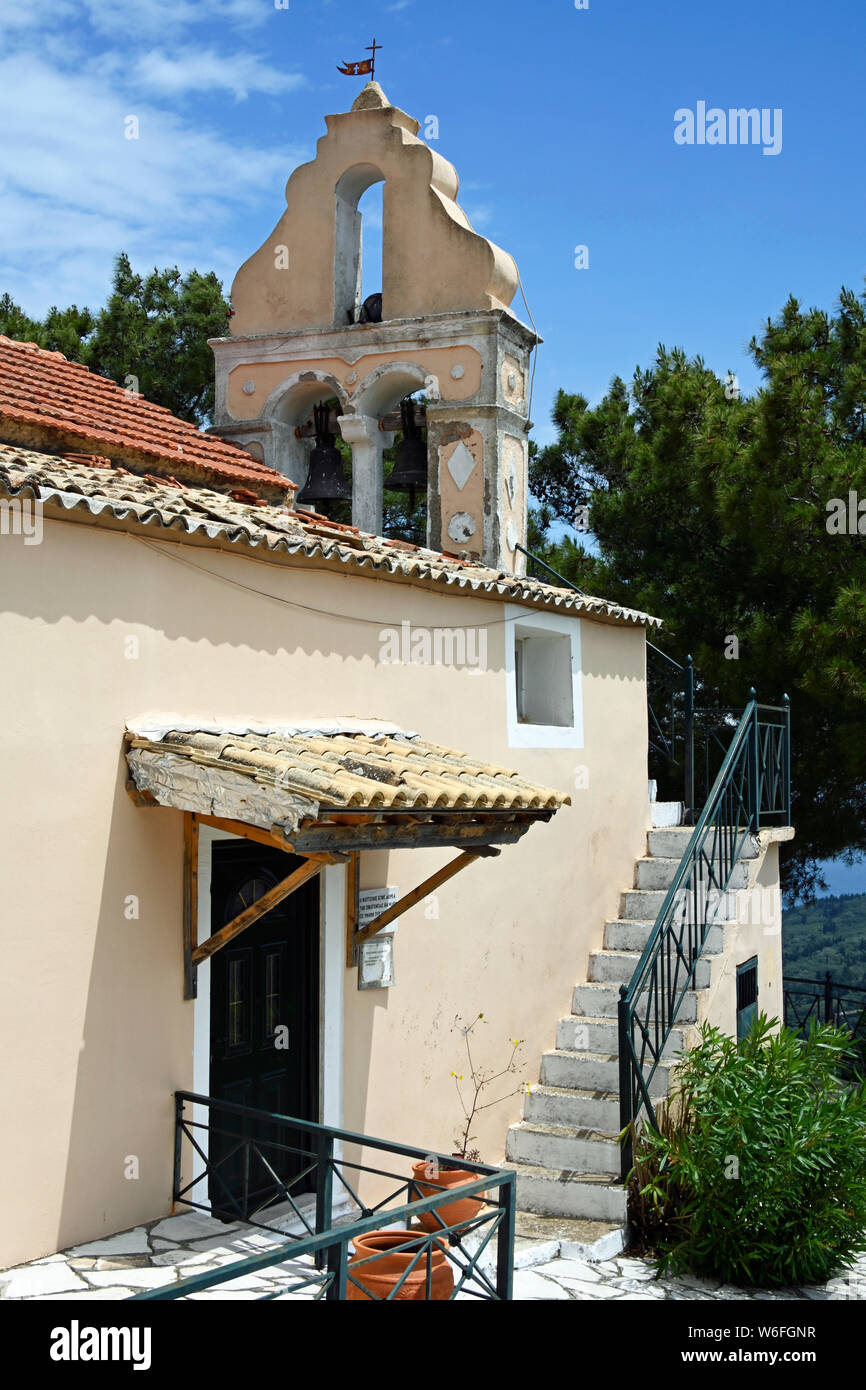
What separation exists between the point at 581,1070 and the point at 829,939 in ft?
85.9

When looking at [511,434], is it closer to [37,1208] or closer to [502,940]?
[502,940]

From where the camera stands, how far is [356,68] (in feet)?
33.3

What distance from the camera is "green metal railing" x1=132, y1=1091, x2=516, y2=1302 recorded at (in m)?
4.38

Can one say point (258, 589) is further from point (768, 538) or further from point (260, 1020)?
point (768, 538)

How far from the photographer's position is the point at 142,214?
1146 cm

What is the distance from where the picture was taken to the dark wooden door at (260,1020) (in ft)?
21.0

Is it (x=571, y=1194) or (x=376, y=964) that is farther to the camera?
(x=571, y=1194)

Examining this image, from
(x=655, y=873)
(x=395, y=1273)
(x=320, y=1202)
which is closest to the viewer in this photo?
(x=395, y=1273)

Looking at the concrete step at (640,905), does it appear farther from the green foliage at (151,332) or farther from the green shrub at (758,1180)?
the green foliage at (151,332)

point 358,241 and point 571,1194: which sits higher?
point 358,241

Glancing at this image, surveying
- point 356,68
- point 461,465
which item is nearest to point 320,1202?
point 461,465

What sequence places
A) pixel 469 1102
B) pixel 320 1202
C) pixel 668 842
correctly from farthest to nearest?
1. pixel 668 842
2. pixel 469 1102
3. pixel 320 1202

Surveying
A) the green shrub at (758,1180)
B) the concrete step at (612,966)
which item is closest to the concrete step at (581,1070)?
the concrete step at (612,966)

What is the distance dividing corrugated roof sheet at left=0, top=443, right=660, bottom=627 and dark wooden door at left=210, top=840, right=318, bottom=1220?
1.61 metres
